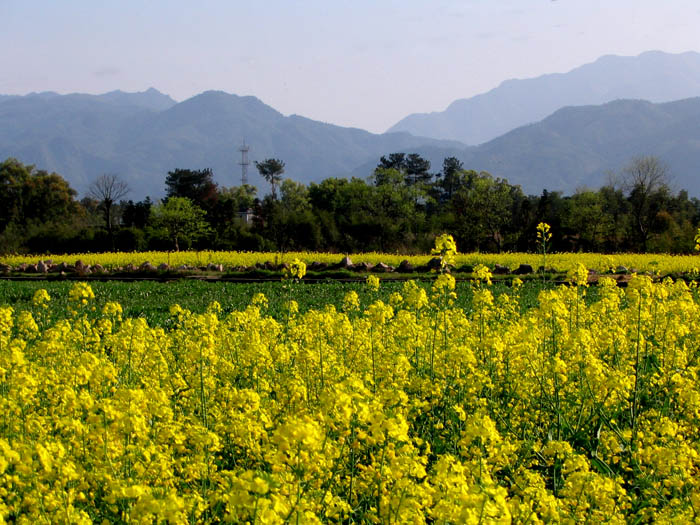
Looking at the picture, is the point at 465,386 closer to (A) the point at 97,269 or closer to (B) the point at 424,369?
(B) the point at 424,369

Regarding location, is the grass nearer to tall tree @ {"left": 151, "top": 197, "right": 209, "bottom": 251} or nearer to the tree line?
tall tree @ {"left": 151, "top": 197, "right": 209, "bottom": 251}

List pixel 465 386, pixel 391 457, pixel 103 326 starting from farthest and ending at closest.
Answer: pixel 103 326, pixel 465 386, pixel 391 457

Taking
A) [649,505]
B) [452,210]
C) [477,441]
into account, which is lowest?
[649,505]

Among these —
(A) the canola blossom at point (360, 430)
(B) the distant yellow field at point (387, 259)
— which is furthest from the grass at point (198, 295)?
(B) the distant yellow field at point (387, 259)

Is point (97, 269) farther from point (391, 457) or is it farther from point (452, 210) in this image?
point (452, 210)

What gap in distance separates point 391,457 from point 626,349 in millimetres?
4362

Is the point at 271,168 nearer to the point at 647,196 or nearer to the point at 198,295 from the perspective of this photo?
the point at 647,196

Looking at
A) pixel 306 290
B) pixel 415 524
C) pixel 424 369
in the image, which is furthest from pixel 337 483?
pixel 306 290

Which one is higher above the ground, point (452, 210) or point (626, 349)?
point (452, 210)

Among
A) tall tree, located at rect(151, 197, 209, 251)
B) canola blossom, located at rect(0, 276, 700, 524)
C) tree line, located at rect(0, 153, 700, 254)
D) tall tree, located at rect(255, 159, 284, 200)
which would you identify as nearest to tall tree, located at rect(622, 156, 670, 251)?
tree line, located at rect(0, 153, 700, 254)

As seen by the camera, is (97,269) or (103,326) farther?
(97,269)

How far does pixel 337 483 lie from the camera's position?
397 centimetres

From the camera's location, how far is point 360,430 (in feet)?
11.8

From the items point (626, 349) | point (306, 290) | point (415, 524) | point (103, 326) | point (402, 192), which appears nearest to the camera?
point (415, 524)
